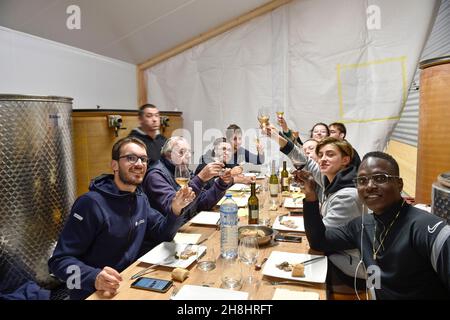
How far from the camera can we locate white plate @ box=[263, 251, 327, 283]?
4.63 ft

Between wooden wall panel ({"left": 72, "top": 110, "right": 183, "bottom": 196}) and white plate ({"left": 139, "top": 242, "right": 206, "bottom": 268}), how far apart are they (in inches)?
86.6

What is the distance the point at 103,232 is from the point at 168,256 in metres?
0.40

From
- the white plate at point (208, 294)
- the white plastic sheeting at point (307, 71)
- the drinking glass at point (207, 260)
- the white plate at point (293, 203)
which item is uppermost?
the white plastic sheeting at point (307, 71)

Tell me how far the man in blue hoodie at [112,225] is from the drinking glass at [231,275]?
528 mm

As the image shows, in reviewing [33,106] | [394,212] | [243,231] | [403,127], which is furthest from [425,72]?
[33,106]

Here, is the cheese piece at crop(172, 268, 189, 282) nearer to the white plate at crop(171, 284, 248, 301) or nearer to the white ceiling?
the white plate at crop(171, 284, 248, 301)

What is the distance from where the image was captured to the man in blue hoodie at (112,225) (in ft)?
5.32

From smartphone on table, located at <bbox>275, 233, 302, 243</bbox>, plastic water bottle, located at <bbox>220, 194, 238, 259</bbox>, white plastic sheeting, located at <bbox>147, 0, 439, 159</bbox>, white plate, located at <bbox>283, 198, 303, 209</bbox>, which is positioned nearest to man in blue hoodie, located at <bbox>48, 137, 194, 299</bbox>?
plastic water bottle, located at <bbox>220, 194, 238, 259</bbox>

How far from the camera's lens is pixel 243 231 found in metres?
1.92

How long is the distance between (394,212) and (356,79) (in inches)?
134

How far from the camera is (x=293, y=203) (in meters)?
2.69

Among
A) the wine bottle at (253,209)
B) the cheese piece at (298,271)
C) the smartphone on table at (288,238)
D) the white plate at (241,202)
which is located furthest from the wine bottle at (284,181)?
the cheese piece at (298,271)

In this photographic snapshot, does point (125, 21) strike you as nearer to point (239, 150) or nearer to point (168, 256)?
point (239, 150)

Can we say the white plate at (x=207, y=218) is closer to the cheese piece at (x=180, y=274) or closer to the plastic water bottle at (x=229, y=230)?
the plastic water bottle at (x=229, y=230)
